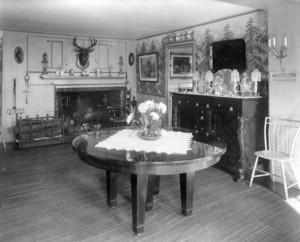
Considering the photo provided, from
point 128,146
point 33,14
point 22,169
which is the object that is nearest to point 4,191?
point 22,169

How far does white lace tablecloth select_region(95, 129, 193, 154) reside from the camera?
2630 mm

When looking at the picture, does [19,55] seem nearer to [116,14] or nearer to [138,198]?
[116,14]

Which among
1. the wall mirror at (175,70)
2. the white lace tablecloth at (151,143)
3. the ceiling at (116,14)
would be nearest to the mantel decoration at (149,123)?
the white lace tablecloth at (151,143)

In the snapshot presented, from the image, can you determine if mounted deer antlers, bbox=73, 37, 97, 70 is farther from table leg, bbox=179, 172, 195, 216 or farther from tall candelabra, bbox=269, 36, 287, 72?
table leg, bbox=179, 172, 195, 216

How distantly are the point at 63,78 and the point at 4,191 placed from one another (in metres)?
4.00

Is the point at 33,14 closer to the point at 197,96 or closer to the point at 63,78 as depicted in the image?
the point at 63,78

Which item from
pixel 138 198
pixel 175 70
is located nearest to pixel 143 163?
pixel 138 198

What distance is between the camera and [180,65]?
7.04 metres

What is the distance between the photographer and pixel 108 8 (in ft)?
14.5

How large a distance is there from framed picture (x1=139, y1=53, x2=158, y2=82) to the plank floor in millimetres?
3699

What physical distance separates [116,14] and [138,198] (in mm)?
3495

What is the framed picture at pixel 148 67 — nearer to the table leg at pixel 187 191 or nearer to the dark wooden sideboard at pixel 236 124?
the dark wooden sideboard at pixel 236 124

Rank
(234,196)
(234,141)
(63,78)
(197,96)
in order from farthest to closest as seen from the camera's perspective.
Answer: (63,78) → (197,96) → (234,141) → (234,196)

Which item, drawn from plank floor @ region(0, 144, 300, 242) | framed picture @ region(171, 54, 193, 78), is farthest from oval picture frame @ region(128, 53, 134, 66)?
plank floor @ region(0, 144, 300, 242)
